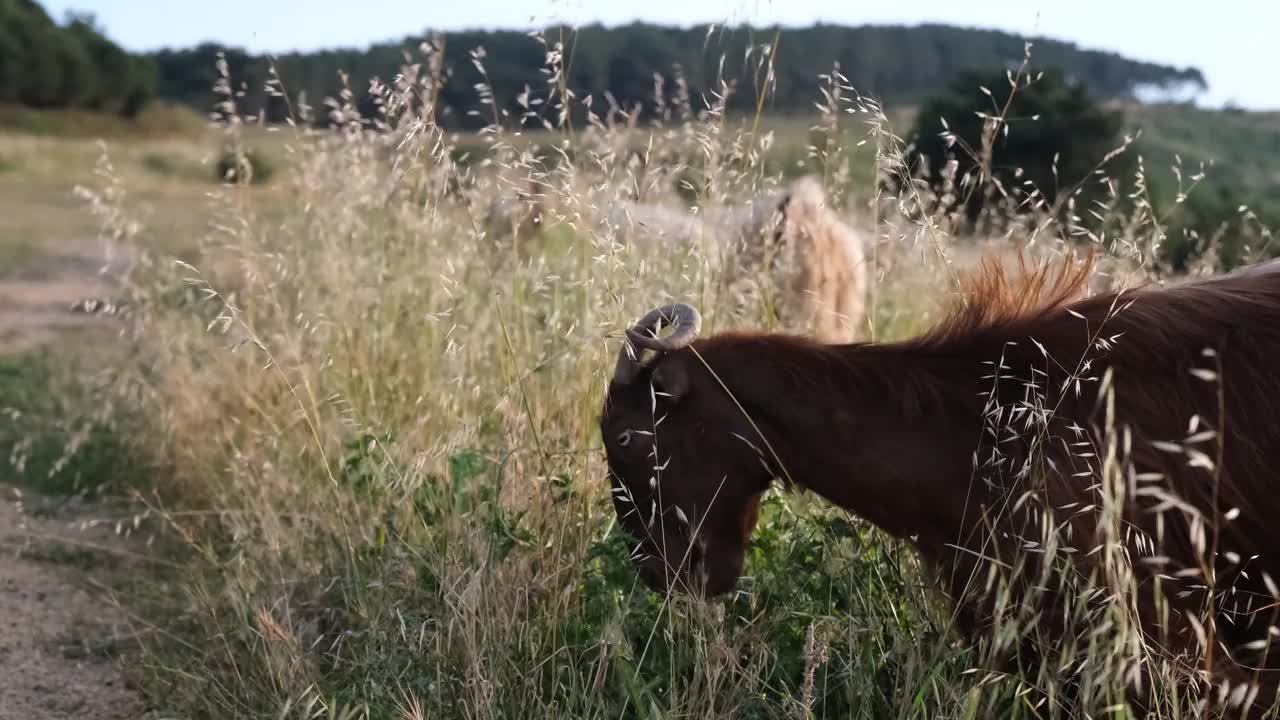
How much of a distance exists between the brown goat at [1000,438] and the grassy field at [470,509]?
0.23 m

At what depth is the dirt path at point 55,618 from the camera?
13.9ft

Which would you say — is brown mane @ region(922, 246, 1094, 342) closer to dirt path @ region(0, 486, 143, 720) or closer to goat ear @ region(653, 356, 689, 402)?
goat ear @ region(653, 356, 689, 402)

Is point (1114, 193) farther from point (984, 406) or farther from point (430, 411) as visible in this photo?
point (430, 411)

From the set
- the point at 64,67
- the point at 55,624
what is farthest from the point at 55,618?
the point at 64,67

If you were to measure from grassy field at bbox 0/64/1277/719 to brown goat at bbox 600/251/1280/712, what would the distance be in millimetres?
233

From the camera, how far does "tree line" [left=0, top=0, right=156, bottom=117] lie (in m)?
43.3

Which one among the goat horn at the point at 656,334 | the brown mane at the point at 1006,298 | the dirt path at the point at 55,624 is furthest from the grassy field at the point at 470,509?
the goat horn at the point at 656,334

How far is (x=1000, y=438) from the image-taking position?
311cm

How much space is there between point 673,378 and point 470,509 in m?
1.14

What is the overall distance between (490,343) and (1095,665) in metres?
3.33

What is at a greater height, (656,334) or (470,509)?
(656,334)

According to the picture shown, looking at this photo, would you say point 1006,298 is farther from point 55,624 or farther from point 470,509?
point 55,624

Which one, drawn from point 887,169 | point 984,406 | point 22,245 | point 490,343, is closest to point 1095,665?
point 984,406

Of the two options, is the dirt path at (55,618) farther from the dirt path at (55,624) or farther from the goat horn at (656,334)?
the goat horn at (656,334)
